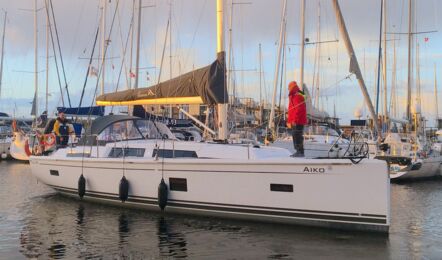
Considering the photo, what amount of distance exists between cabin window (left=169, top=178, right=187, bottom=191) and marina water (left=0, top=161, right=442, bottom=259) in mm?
672

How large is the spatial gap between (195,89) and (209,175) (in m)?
2.50

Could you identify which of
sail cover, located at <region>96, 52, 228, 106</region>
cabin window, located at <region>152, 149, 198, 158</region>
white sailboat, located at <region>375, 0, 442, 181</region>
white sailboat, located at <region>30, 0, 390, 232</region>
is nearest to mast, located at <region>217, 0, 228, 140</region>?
white sailboat, located at <region>30, 0, 390, 232</region>

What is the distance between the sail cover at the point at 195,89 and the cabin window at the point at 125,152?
4.73ft

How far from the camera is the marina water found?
25.5 feet

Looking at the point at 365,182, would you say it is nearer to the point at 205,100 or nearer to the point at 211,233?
the point at 211,233

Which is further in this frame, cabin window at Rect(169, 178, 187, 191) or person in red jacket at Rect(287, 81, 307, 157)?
person in red jacket at Rect(287, 81, 307, 157)

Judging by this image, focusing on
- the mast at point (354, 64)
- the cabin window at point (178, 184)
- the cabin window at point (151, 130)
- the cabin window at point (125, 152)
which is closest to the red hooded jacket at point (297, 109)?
the mast at point (354, 64)

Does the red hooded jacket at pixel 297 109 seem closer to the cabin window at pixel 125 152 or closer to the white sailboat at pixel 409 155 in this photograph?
the cabin window at pixel 125 152

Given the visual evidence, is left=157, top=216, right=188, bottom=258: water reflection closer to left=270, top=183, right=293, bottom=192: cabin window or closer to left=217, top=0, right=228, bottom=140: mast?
left=270, top=183, right=293, bottom=192: cabin window

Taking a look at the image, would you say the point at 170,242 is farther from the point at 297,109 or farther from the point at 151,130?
the point at 151,130

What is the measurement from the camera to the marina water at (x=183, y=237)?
778 centimetres

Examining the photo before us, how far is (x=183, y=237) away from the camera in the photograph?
29.2ft

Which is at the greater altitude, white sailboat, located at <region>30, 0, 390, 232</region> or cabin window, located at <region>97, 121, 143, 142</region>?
cabin window, located at <region>97, 121, 143, 142</region>

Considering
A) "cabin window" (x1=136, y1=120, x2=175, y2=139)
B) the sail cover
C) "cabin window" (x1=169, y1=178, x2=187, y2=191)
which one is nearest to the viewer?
"cabin window" (x1=169, y1=178, x2=187, y2=191)
